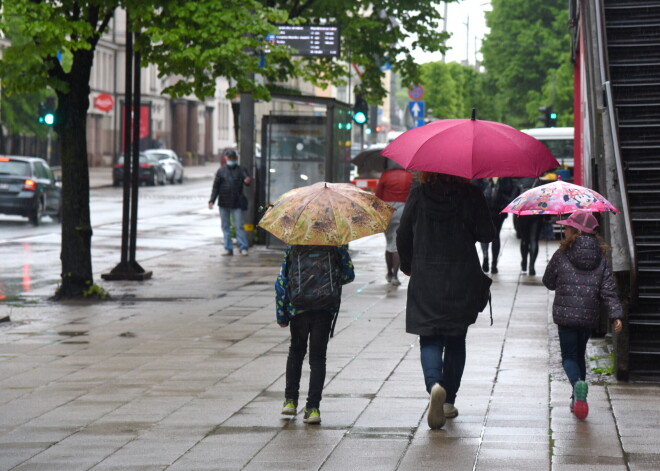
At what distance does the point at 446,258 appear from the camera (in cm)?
803

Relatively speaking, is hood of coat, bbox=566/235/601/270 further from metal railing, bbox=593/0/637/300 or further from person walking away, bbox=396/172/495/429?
metal railing, bbox=593/0/637/300

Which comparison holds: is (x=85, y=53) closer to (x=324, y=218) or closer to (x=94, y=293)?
(x=94, y=293)

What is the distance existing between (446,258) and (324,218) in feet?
2.54

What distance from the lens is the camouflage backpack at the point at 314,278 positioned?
8094mm

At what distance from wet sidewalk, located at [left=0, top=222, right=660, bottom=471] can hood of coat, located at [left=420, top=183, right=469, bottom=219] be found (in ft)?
4.23

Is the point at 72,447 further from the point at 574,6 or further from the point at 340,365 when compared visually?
the point at 574,6

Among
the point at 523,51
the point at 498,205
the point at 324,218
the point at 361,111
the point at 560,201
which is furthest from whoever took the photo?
the point at 523,51

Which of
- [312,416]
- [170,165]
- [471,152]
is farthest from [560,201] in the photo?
[170,165]

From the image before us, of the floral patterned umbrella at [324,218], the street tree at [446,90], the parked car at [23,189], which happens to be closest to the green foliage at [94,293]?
the floral patterned umbrella at [324,218]

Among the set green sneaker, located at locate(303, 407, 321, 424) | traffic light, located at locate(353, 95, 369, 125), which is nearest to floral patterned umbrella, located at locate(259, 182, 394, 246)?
green sneaker, located at locate(303, 407, 321, 424)

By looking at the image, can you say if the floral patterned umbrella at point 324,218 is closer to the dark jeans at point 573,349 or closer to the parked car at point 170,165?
the dark jeans at point 573,349

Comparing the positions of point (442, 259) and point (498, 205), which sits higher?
point (442, 259)

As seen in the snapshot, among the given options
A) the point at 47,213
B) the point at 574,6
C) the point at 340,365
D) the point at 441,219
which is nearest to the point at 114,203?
the point at 47,213

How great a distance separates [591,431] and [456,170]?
1.74 meters
